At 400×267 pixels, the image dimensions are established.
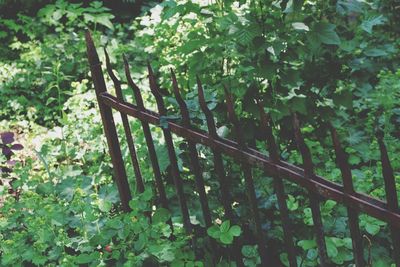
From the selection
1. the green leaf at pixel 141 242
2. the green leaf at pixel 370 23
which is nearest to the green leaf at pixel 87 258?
the green leaf at pixel 141 242

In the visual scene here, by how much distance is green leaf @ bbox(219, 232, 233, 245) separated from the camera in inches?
79.8

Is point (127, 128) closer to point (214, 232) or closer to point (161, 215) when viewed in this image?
point (161, 215)

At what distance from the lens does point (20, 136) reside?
15.8 feet

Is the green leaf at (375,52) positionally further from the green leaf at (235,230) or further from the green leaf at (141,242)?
the green leaf at (141,242)

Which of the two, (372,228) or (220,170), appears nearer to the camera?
(372,228)

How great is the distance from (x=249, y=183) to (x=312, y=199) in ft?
0.98

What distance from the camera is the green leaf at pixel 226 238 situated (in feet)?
6.65

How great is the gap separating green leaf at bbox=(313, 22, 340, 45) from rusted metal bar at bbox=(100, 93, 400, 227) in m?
0.67

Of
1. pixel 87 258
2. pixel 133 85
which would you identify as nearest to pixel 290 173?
pixel 133 85

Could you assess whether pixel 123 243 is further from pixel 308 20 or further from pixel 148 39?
pixel 148 39

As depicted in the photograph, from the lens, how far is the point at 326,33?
2.23 m

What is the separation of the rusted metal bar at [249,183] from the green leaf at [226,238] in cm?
11

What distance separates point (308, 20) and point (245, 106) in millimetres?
524

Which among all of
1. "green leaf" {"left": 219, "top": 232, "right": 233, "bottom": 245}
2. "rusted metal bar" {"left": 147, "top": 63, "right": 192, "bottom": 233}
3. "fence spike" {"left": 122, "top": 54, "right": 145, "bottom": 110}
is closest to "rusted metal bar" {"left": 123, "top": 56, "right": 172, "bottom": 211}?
"fence spike" {"left": 122, "top": 54, "right": 145, "bottom": 110}
